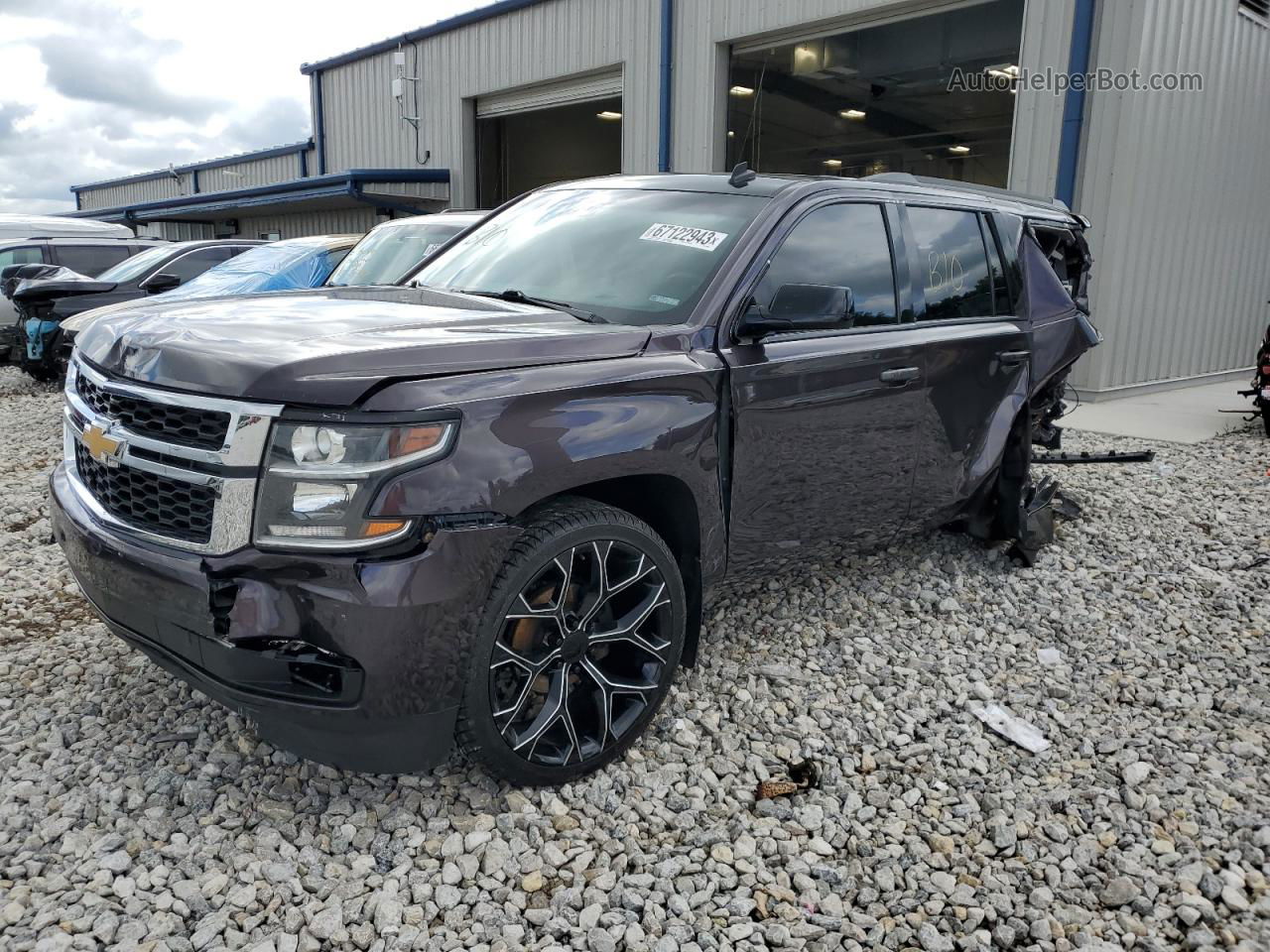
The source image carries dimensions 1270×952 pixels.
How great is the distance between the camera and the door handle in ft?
11.9

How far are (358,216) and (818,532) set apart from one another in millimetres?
18017

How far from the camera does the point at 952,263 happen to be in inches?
163

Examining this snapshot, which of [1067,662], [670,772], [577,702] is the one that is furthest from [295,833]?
[1067,662]

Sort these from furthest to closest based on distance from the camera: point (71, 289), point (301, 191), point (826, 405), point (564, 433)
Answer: point (301, 191) → point (71, 289) → point (826, 405) → point (564, 433)

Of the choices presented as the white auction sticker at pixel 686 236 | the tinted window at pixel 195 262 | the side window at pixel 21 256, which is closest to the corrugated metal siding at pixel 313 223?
the side window at pixel 21 256

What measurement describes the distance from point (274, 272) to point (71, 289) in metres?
3.09

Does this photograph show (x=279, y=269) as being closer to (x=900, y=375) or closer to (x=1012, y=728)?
(x=900, y=375)

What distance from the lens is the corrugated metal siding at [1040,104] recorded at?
9523mm

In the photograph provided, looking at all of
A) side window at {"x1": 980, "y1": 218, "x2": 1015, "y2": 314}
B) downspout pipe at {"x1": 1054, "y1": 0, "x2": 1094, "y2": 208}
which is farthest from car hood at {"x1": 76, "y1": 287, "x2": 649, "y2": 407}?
downspout pipe at {"x1": 1054, "y1": 0, "x2": 1094, "y2": 208}

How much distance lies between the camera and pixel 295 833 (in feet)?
8.59

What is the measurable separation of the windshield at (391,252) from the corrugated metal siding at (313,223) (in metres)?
9.66

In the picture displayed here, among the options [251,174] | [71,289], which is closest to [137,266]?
[71,289]

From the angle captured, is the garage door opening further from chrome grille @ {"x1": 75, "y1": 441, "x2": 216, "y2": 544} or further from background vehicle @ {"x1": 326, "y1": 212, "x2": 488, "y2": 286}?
chrome grille @ {"x1": 75, "y1": 441, "x2": 216, "y2": 544}

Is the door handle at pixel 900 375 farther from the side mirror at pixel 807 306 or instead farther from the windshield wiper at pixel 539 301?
the windshield wiper at pixel 539 301
